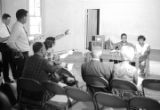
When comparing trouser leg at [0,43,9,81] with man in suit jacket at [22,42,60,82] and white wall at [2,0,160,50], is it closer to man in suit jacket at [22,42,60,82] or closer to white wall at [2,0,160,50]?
man in suit jacket at [22,42,60,82]

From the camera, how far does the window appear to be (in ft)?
26.0

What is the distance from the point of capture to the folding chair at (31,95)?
3178mm

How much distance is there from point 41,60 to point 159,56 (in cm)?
474

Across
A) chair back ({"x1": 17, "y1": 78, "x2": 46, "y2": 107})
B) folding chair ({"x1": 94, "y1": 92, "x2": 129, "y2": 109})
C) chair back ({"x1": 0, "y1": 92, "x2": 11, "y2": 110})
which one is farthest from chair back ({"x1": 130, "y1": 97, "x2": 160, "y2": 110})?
chair back ({"x1": 0, "y1": 92, "x2": 11, "y2": 110})

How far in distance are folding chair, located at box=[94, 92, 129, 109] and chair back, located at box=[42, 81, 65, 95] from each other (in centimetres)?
48

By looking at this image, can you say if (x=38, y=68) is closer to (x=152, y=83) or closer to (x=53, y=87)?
(x=53, y=87)

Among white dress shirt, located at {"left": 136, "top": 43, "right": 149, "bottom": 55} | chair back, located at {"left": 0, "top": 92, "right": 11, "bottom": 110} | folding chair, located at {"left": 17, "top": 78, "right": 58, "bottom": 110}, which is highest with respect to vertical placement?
white dress shirt, located at {"left": 136, "top": 43, "right": 149, "bottom": 55}

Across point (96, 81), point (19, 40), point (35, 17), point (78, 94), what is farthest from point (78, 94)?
point (35, 17)

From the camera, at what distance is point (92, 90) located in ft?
12.0

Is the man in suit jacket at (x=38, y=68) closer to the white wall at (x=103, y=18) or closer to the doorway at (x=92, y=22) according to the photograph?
the white wall at (x=103, y=18)

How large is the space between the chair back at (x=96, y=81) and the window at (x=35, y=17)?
4.84 m

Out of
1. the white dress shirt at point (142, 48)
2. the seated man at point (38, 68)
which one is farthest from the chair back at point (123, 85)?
the white dress shirt at point (142, 48)

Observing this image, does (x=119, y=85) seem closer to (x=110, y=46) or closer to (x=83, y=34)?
(x=110, y=46)

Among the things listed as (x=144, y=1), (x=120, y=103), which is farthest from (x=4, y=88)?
(x=144, y=1)
